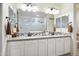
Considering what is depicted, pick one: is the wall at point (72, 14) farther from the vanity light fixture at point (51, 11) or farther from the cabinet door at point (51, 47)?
the cabinet door at point (51, 47)

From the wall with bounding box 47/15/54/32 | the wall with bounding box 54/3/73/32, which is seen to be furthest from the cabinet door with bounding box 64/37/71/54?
the wall with bounding box 47/15/54/32

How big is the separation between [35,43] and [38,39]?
9 centimetres

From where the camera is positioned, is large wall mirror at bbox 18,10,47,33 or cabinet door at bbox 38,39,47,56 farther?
cabinet door at bbox 38,39,47,56

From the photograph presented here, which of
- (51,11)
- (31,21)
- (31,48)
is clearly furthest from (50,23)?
(31,48)

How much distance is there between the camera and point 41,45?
2117mm

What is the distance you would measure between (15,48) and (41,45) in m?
0.47

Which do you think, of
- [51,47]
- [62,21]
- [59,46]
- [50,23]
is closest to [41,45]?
[51,47]

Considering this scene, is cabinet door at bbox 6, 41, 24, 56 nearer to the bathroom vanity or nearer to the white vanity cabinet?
the bathroom vanity

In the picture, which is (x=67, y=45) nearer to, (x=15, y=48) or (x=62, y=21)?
(x=62, y=21)

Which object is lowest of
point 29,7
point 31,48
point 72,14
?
point 31,48

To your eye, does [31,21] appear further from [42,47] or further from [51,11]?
[42,47]

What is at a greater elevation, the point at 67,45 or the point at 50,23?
the point at 50,23

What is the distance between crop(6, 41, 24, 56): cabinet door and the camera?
2.03 metres

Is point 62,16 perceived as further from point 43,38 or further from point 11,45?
point 11,45
